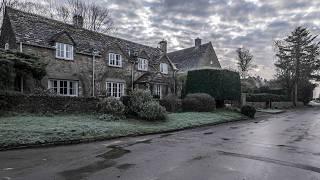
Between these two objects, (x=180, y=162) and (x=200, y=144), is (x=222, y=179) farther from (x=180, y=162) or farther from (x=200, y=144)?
(x=200, y=144)

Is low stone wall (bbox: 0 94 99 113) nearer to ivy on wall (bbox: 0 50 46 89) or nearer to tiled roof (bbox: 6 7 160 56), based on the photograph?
ivy on wall (bbox: 0 50 46 89)

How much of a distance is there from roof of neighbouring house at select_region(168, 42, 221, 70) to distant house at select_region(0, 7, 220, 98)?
9.74 m

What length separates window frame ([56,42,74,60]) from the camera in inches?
934

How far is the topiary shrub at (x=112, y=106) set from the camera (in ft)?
59.9

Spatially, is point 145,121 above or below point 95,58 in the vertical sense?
below

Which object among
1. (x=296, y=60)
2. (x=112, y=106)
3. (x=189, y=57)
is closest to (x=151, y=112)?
(x=112, y=106)

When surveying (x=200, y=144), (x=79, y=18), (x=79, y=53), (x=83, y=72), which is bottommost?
(x=200, y=144)

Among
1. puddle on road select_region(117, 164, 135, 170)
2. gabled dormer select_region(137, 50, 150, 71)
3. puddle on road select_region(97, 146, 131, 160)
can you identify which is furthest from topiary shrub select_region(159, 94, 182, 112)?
puddle on road select_region(117, 164, 135, 170)

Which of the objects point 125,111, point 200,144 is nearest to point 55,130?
point 200,144

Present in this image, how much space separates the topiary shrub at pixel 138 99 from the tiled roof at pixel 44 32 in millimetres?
9064

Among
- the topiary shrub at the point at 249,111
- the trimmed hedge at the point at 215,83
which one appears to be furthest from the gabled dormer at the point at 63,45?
the topiary shrub at the point at 249,111

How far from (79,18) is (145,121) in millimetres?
18654

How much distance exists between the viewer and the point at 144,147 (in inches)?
415

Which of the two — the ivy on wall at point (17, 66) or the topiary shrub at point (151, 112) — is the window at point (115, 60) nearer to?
the ivy on wall at point (17, 66)
